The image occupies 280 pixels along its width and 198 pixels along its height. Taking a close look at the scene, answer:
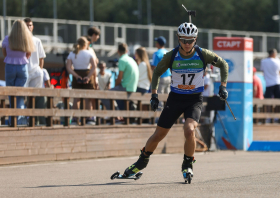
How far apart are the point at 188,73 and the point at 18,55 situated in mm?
3920

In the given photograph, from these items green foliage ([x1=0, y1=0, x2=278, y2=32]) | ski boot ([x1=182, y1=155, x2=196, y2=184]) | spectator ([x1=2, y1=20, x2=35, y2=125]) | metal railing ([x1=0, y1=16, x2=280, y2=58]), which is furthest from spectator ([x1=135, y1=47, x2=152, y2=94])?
green foliage ([x1=0, y1=0, x2=278, y2=32])

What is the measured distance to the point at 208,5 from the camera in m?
78.2

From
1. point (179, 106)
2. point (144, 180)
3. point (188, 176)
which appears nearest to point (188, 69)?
point (179, 106)

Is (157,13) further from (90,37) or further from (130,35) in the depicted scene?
(90,37)

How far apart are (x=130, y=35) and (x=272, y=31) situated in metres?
47.2

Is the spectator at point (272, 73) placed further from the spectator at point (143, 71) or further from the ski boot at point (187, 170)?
the ski boot at point (187, 170)

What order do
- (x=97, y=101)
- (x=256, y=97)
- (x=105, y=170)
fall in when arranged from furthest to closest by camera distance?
(x=256, y=97) < (x=97, y=101) < (x=105, y=170)

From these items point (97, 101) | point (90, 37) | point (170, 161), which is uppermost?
point (90, 37)

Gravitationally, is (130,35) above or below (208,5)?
below

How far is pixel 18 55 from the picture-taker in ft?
35.6

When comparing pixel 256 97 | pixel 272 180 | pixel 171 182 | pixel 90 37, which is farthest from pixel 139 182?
pixel 256 97

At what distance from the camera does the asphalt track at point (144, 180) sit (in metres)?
6.80

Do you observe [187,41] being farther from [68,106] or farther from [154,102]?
[68,106]

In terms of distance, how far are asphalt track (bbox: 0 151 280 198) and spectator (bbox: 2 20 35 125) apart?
59.8 inches
